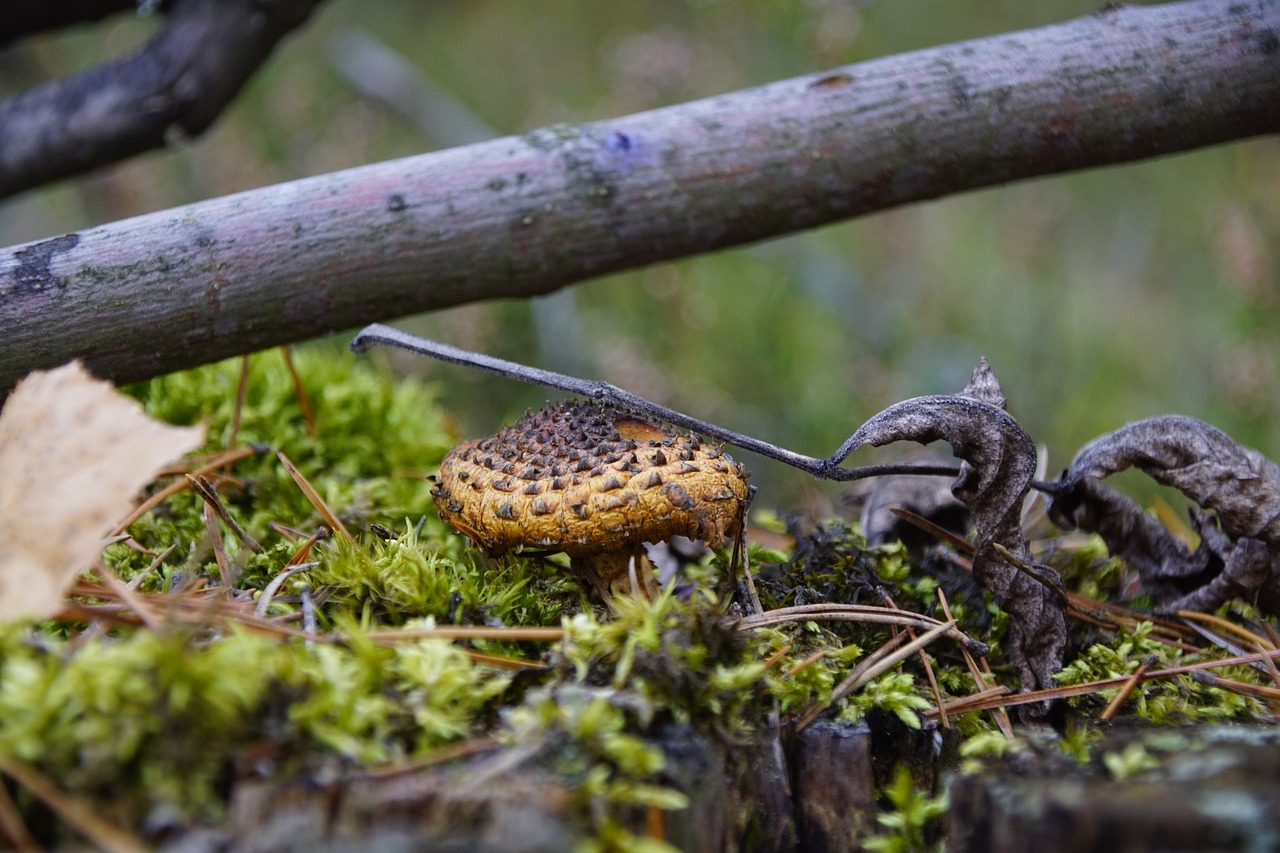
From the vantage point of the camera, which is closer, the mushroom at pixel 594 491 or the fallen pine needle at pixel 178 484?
the mushroom at pixel 594 491

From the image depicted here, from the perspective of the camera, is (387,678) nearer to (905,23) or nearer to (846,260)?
(846,260)

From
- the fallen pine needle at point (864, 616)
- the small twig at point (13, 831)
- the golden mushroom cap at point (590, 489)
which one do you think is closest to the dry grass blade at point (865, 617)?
the fallen pine needle at point (864, 616)

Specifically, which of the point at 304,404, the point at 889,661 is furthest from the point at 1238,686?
the point at 304,404

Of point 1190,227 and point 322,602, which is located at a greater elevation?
point 322,602

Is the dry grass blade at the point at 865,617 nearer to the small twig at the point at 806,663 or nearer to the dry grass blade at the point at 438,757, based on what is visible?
the small twig at the point at 806,663

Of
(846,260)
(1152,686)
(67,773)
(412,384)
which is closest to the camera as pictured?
(67,773)

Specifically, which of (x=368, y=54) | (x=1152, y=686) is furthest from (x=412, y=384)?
(x=368, y=54)

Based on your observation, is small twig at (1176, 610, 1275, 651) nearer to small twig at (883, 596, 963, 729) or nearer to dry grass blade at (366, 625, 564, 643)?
small twig at (883, 596, 963, 729)

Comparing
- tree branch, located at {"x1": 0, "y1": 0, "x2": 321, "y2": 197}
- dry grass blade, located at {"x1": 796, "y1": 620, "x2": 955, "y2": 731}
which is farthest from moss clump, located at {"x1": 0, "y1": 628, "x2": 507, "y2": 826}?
tree branch, located at {"x1": 0, "y1": 0, "x2": 321, "y2": 197}
